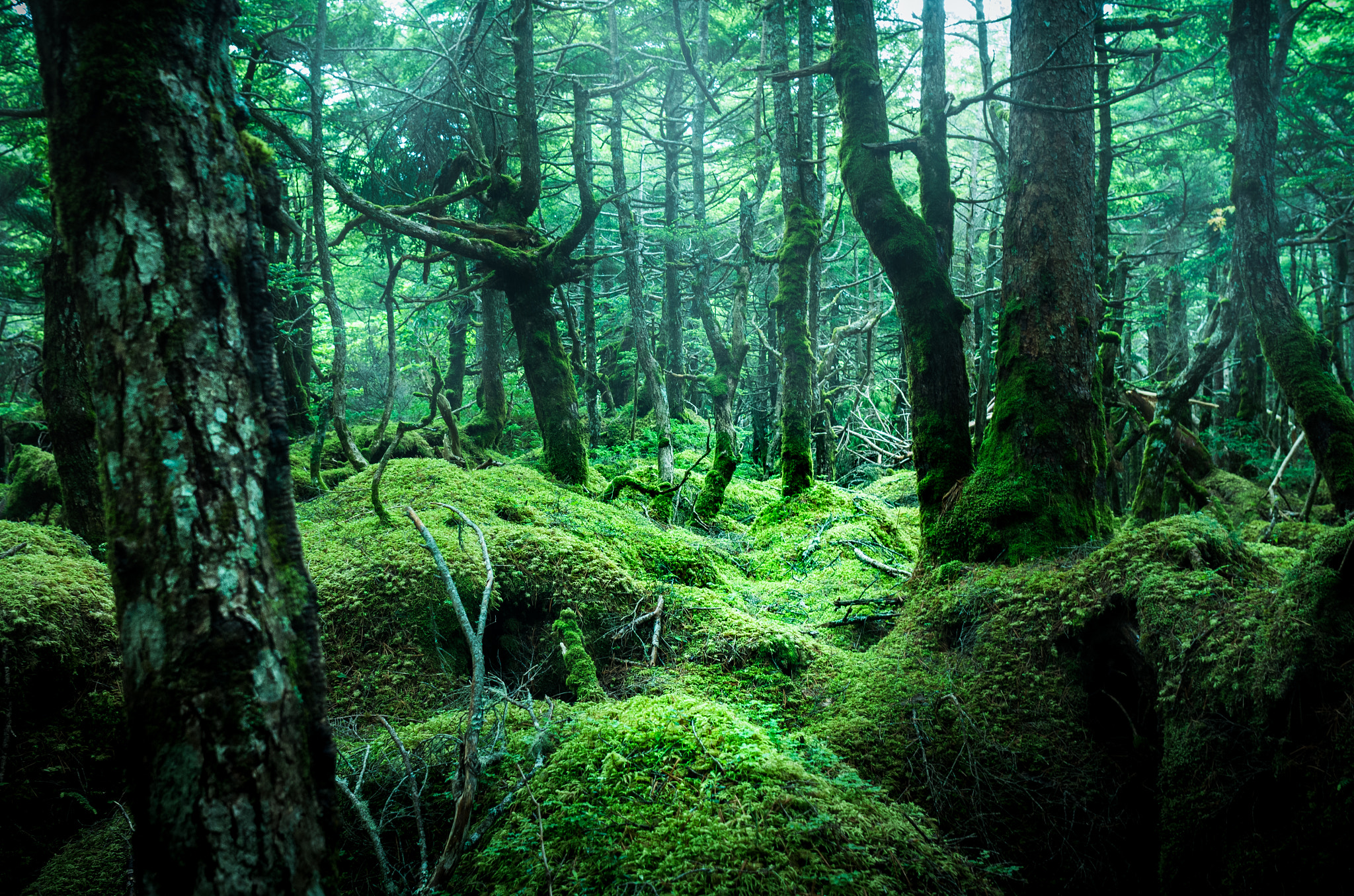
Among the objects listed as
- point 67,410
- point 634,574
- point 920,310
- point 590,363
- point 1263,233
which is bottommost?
point 634,574

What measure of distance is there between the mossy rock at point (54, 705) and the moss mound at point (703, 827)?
231 cm

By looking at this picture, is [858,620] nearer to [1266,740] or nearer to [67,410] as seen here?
[1266,740]

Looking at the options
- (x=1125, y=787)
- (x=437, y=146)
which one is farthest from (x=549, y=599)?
(x=437, y=146)

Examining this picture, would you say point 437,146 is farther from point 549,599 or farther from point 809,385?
point 549,599

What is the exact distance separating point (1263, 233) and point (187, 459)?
9.72 m

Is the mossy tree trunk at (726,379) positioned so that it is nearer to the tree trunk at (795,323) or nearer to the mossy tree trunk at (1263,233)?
the tree trunk at (795,323)

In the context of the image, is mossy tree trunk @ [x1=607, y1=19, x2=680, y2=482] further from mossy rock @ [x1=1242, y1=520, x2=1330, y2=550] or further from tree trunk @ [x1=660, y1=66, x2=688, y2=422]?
mossy rock @ [x1=1242, y1=520, x2=1330, y2=550]

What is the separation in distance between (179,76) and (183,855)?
2189mm

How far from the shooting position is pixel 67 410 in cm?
485

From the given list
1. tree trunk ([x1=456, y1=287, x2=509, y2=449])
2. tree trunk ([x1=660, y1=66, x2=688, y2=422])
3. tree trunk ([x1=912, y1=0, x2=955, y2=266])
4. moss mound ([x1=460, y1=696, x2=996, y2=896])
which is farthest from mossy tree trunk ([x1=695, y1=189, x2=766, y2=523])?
moss mound ([x1=460, y1=696, x2=996, y2=896])

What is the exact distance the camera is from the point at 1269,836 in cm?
240

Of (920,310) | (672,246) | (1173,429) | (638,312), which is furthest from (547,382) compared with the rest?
(672,246)

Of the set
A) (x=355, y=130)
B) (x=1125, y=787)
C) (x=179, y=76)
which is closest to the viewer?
(x=179, y=76)

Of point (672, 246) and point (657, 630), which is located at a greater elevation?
point (672, 246)
